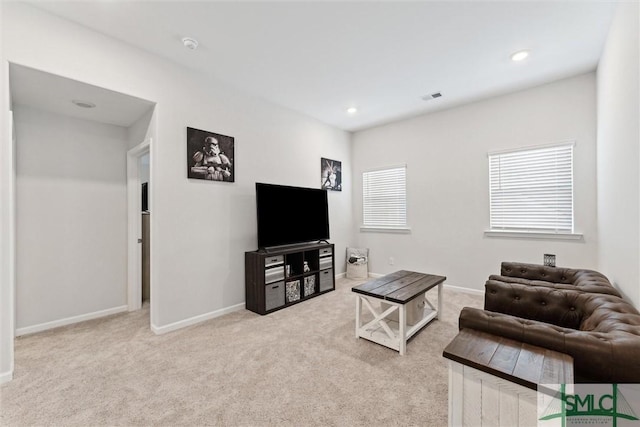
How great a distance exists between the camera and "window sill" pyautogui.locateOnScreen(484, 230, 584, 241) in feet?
11.2

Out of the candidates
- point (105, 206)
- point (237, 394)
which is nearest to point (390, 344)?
point (237, 394)

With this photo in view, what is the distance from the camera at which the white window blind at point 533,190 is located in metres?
3.46

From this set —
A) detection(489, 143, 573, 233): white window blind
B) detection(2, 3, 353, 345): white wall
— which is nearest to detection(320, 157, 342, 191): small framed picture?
detection(2, 3, 353, 345): white wall

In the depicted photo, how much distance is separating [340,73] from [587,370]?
326 centimetres

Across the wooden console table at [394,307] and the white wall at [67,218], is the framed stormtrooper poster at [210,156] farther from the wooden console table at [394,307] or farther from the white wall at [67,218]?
the wooden console table at [394,307]

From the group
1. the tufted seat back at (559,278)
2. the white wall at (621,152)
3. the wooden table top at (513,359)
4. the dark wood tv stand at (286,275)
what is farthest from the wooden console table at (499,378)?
the dark wood tv stand at (286,275)

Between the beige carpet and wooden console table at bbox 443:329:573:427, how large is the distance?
0.45 m

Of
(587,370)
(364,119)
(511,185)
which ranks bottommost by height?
(587,370)

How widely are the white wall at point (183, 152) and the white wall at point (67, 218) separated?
1011 millimetres

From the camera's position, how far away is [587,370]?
1210 millimetres

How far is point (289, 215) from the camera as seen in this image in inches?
155

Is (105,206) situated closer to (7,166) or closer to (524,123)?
(7,166)

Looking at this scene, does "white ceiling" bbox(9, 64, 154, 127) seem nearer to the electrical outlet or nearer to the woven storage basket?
the woven storage basket

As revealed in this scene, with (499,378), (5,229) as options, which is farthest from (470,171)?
(5,229)
